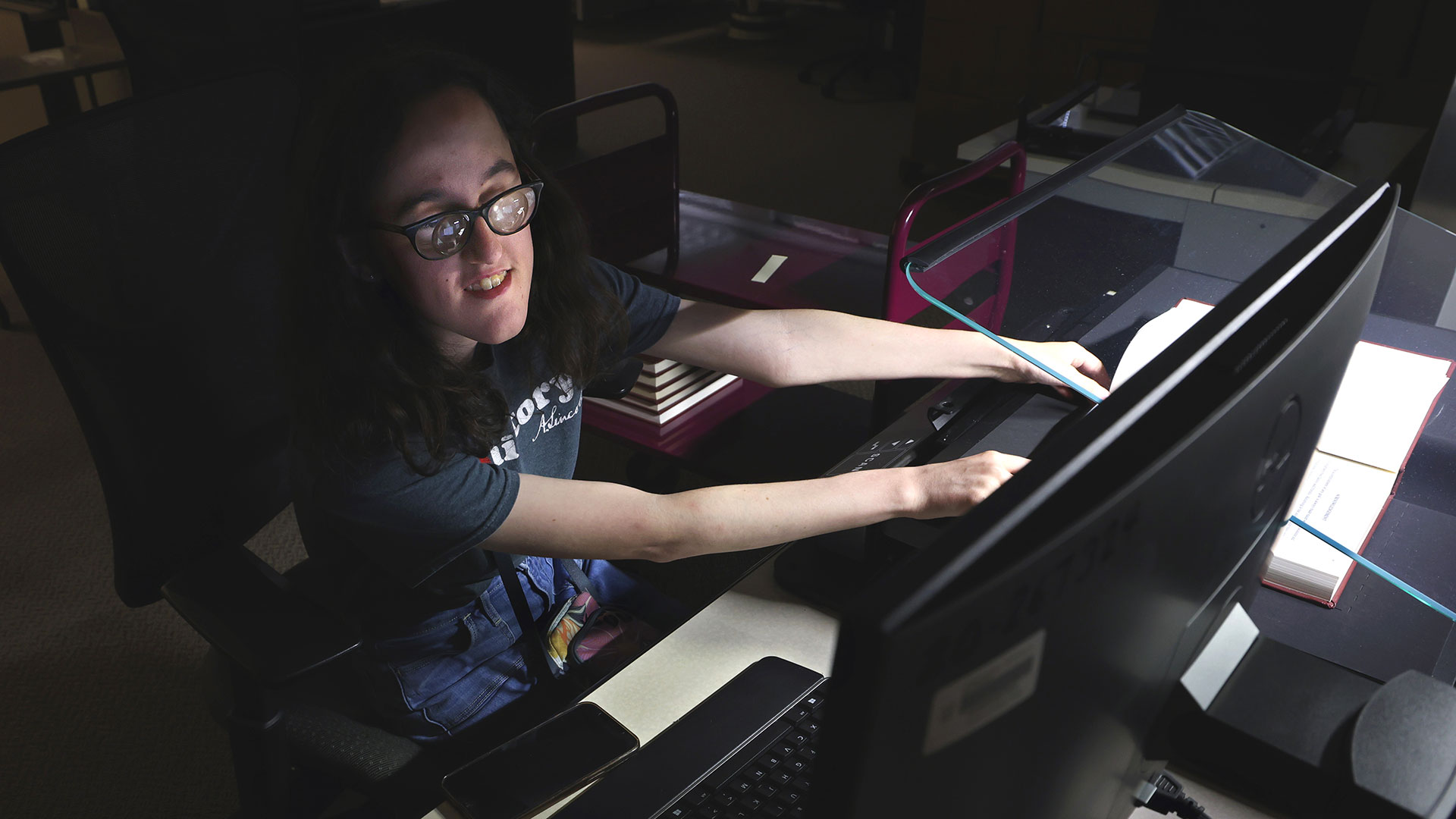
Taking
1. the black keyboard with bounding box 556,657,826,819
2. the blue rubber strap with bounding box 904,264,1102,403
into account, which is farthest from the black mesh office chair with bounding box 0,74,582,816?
the blue rubber strap with bounding box 904,264,1102,403

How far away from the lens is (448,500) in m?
0.93

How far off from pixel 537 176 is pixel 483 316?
210 millimetres

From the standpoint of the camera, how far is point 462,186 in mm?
929

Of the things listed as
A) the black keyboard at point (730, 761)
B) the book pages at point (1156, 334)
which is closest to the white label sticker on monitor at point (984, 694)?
the black keyboard at point (730, 761)

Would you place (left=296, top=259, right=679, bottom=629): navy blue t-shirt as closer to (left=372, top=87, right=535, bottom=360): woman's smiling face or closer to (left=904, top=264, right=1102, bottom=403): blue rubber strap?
(left=372, top=87, right=535, bottom=360): woman's smiling face

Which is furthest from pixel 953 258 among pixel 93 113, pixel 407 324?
pixel 93 113

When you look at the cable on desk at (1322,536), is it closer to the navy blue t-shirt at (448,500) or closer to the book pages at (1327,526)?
the book pages at (1327,526)

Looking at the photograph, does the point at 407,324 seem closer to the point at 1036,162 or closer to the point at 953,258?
the point at 953,258

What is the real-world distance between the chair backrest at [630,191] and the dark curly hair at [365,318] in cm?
101

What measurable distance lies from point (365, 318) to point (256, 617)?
0.96 ft

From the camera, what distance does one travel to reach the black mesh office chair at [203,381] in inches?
36.9

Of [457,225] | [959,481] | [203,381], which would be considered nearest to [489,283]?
[457,225]

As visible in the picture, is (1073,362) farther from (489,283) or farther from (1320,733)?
(489,283)

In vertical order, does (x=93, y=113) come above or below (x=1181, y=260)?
above
